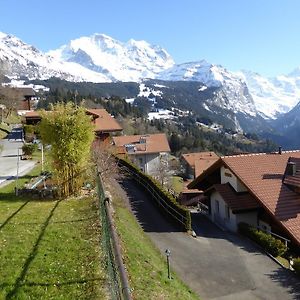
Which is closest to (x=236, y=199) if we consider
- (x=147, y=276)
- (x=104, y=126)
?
(x=147, y=276)

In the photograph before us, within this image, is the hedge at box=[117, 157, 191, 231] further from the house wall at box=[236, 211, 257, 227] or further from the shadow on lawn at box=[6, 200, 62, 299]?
the shadow on lawn at box=[6, 200, 62, 299]

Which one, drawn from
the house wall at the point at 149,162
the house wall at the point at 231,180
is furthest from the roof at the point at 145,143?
the house wall at the point at 231,180

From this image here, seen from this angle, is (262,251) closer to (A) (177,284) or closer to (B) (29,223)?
(A) (177,284)

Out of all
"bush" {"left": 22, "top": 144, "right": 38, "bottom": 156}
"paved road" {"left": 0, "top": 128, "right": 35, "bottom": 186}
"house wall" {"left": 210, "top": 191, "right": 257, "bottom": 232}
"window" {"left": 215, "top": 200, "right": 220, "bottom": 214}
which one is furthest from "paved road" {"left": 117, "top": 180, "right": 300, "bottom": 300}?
"bush" {"left": 22, "top": 144, "right": 38, "bottom": 156}

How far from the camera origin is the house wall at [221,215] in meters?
25.9

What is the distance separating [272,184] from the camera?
26.4m

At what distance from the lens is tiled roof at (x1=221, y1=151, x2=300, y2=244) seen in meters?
23.6

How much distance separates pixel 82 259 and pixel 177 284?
3.51m

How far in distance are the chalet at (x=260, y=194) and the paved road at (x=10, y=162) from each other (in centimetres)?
1355

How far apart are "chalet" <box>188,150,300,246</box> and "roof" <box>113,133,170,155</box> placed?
50896 millimetres

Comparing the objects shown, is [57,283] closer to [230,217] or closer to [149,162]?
[230,217]

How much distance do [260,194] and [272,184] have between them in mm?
1622

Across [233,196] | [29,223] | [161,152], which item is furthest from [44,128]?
[161,152]

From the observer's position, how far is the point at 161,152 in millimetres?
82438
